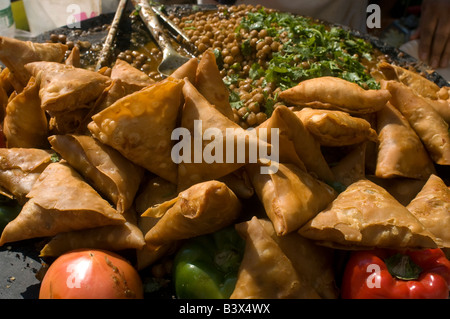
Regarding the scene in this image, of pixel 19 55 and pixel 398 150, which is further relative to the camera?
pixel 19 55

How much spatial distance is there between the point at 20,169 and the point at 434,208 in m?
1.70

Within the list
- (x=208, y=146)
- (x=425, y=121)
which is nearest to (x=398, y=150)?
(x=425, y=121)

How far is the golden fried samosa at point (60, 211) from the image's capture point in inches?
62.1

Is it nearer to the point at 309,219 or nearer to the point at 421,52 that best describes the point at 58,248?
the point at 309,219

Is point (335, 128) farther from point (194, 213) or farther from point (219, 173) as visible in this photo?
point (194, 213)

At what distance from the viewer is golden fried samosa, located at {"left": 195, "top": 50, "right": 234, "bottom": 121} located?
195cm

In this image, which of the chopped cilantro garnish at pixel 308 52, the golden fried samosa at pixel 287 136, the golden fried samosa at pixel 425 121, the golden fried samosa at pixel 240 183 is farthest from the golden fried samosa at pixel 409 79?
the golden fried samosa at pixel 240 183

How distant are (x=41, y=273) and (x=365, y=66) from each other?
2204 mm

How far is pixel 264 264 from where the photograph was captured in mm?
1423

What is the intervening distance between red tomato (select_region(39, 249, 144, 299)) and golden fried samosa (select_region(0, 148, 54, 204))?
0.44 m

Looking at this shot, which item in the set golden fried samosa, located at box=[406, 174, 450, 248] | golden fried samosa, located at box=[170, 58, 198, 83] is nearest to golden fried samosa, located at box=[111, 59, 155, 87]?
golden fried samosa, located at box=[170, 58, 198, 83]

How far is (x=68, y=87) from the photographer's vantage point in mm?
1809

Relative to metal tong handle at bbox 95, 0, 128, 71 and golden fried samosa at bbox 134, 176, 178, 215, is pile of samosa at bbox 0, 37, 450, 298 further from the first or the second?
metal tong handle at bbox 95, 0, 128, 71
